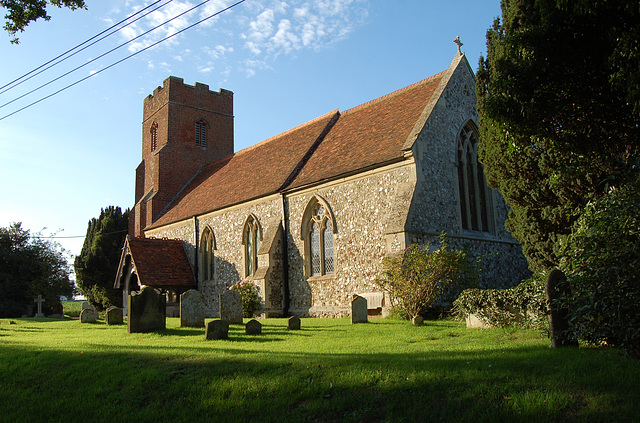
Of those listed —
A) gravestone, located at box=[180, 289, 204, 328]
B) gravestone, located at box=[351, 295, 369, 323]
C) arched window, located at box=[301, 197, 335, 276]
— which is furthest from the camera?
arched window, located at box=[301, 197, 335, 276]

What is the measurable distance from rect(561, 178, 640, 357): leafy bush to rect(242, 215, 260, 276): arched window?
1561 centimetres

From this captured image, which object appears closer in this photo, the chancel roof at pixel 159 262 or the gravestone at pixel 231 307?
the gravestone at pixel 231 307

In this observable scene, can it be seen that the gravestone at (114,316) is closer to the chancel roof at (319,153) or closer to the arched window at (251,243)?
the arched window at (251,243)

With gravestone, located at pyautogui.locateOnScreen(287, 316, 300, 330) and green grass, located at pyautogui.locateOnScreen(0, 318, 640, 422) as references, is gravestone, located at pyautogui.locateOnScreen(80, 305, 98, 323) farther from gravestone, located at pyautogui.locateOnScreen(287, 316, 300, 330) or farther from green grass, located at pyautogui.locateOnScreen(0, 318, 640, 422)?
gravestone, located at pyautogui.locateOnScreen(287, 316, 300, 330)

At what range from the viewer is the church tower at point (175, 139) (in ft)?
102

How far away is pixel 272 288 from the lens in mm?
19469

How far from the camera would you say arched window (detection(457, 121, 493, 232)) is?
17969 millimetres

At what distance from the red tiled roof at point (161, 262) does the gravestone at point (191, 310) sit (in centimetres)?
784

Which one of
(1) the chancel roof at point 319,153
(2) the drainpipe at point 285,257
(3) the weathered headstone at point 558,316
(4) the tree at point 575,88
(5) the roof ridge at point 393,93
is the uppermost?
(5) the roof ridge at point 393,93

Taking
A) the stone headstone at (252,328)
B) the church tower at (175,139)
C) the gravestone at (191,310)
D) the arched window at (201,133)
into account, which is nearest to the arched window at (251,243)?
the gravestone at (191,310)

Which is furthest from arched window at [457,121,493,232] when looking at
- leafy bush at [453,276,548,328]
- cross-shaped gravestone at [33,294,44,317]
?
cross-shaped gravestone at [33,294,44,317]

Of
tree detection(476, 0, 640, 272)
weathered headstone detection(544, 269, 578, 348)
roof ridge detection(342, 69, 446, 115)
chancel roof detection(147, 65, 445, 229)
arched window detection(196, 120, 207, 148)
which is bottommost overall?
weathered headstone detection(544, 269, 578, 348)

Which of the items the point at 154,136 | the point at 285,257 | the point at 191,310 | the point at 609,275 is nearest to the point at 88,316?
the point at 191,310

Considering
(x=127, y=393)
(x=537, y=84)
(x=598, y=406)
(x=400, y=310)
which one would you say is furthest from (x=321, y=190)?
(x=598, y=406)
